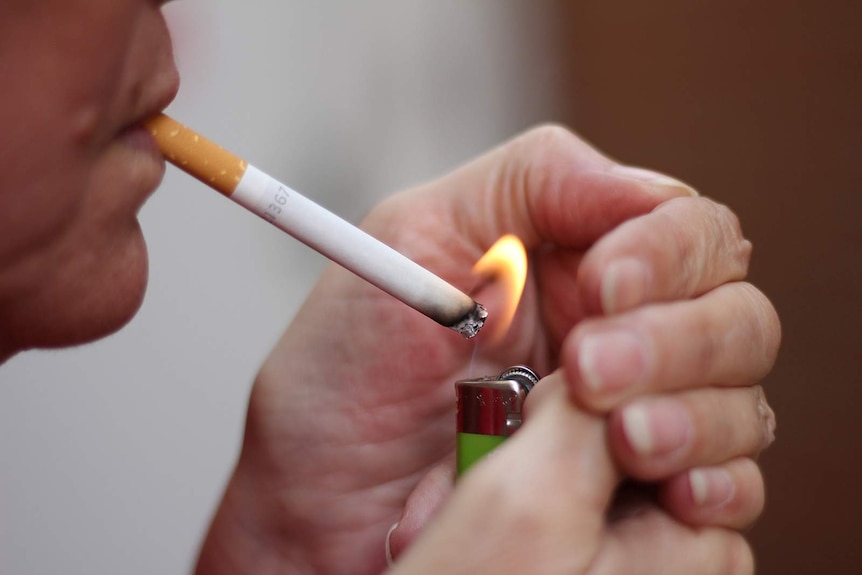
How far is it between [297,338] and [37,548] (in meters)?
0.59

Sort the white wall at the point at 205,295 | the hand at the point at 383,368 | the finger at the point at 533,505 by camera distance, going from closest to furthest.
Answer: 1. the finger at the point at 533,505
2. the hand at the point at 383,368
3. the white wall at the point at 205,295

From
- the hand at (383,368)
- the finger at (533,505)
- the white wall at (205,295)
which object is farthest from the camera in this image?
the white wall at (205,295)

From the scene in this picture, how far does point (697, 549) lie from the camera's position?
18.7 inches

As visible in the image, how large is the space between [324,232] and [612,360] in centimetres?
19

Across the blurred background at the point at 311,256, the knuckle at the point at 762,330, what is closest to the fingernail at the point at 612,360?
the knuckle at the point at 762,330

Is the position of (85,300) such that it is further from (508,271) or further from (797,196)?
(797,196)

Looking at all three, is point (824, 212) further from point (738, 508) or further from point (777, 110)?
point (738, 508)

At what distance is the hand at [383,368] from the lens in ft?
2.23

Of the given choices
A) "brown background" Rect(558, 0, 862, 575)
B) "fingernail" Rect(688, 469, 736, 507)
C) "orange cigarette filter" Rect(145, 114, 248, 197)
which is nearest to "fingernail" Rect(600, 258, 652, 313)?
"fingernail" Rect(688, 469, 736, 507)

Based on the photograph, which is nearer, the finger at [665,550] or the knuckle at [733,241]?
the finger at [665,550]

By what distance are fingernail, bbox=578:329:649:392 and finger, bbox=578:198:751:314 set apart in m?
0.02

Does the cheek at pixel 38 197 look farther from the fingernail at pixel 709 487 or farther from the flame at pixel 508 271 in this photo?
the fingernail at pixel 709 487

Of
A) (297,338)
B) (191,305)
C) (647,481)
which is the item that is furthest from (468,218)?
(191,305)

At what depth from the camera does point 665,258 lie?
489 millimetres
